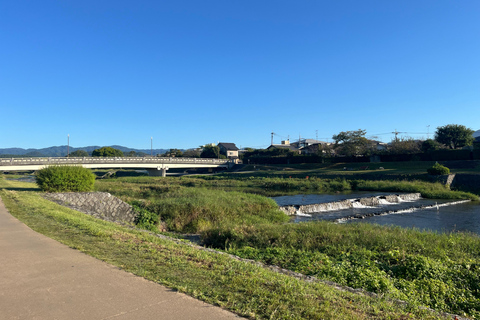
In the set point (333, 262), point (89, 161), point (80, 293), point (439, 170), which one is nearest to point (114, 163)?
point (89, 161)

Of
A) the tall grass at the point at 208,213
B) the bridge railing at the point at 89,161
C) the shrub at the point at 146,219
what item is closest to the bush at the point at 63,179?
the tall grass at the point at 208,213

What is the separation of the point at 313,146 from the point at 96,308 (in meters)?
95.6

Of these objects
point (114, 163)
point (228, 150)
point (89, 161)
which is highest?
point (228, 150)

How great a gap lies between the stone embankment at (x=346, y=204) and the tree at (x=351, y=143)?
3733cm

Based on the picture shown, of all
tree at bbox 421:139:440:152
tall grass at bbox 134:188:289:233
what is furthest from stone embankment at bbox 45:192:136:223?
tree at bbox 421:139:440:152

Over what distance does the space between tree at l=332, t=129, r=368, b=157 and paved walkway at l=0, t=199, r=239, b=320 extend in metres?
68.0

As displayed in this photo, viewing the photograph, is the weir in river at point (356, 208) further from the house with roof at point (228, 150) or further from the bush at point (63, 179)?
the house with roof at point (228, 150)

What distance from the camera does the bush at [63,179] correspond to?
21.1 m

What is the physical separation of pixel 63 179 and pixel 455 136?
224 feet

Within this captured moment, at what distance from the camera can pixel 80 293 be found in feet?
15.9

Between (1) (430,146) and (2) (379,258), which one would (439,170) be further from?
(2) (379,258)

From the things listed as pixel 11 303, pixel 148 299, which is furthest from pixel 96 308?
pixel 11 303

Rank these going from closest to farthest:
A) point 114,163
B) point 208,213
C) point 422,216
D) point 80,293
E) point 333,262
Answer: point 80,293
point 333,262
point 208,213
point 422,216
point 114,163

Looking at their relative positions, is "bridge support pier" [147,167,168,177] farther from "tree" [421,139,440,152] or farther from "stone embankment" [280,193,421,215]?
"tree" [421,139,440,152]
